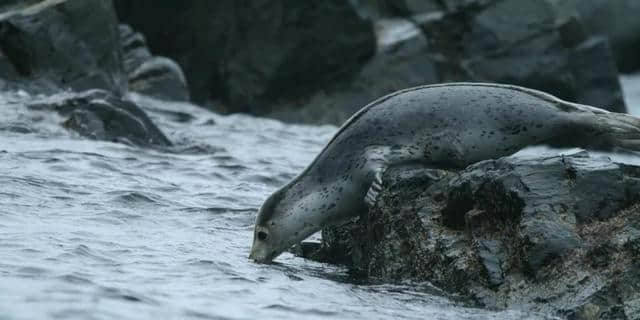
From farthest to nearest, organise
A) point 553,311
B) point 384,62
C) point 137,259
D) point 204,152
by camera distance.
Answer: point 384,62, point 204,152, point 137,259, point 553,311

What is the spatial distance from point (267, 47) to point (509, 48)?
16.4 feet

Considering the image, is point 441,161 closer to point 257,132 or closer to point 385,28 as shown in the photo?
point 257,132

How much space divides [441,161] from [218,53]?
14701 millimetres

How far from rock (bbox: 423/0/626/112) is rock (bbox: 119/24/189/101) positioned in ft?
18.4

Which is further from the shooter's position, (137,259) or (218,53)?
(218,53)

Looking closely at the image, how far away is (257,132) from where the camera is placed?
1550 centimetres

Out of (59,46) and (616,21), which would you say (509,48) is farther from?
(59,46)

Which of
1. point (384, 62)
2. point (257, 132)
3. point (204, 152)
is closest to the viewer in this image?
point (204, 152)

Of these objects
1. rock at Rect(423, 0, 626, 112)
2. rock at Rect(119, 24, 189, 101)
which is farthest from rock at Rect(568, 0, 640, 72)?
rock at Rect(119, 24, 189, 101)

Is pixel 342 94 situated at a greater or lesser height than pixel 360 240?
lesser

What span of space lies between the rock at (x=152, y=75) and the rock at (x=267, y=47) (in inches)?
61.9

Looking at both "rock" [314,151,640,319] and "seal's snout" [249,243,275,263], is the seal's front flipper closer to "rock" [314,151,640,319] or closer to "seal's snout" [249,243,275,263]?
"rock" [314,151,640,319]

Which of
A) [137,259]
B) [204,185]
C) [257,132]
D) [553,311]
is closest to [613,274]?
[553,311]

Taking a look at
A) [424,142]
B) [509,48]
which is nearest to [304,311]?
[424,142]
